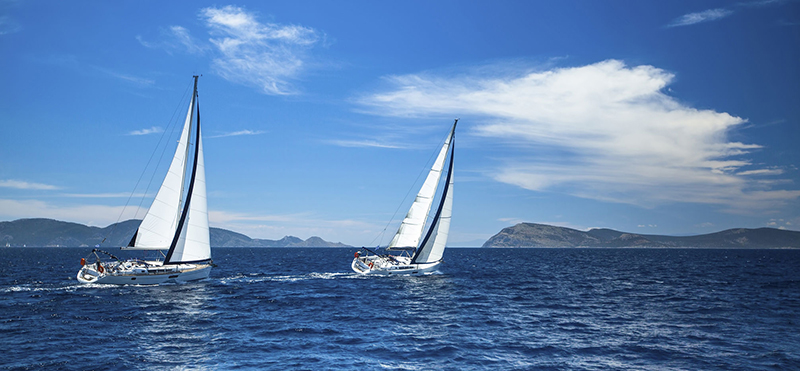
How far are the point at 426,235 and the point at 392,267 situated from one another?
5.00m

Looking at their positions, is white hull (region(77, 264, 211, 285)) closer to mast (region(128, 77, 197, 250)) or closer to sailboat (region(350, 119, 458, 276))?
mast (region(128, 77, 197, 250))

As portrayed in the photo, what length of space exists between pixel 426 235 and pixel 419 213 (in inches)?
128

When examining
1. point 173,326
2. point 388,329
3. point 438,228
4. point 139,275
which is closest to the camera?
point 388,329

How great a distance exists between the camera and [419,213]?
53.4 meters

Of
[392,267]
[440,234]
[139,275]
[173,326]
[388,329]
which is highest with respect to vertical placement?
[440,234]

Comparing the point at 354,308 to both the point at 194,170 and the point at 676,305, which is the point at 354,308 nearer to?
the point at 194,170

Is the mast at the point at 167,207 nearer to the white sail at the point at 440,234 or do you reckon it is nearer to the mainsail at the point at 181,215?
the mainsail at the point at 181,215

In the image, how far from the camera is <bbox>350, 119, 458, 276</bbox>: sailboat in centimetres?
5069

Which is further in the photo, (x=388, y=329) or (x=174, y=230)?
(x=174, y=230)

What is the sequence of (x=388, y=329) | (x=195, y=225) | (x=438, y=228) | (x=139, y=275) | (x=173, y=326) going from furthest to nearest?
1. (x=438, y=228)
2. (x=195, y=225)
3. (x=139, y=275)
4. (x=173, y=326)
5. (x=388, y=329)

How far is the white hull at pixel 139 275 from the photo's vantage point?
40375 mm

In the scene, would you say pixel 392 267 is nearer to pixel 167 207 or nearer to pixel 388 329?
pixel 167 207

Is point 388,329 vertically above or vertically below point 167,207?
below

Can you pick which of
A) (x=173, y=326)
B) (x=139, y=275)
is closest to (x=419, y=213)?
(x=139, y=275)
